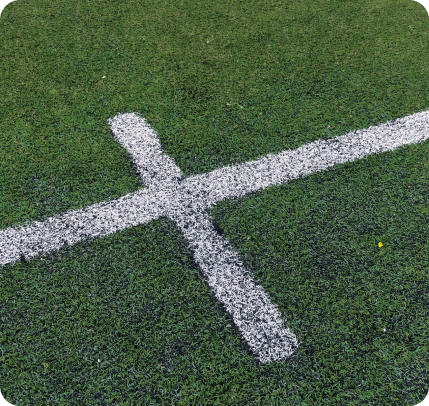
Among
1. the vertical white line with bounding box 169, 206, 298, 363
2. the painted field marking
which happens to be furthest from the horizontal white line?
the vertical white line with bounding box 169, 206, 298, 363

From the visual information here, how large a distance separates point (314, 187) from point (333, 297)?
729 millimetres

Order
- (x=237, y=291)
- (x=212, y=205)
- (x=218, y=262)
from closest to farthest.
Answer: (x=237, y=291)
(x=218, y=262)
(x=212, y=205)

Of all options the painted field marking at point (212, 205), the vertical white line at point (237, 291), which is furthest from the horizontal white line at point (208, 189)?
the vertical white line at point (237, 291)

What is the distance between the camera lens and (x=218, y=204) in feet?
9.17

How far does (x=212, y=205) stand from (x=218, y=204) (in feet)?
0.12

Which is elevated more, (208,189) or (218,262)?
(208,189)

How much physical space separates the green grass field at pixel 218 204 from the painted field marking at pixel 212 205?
0.18 ft

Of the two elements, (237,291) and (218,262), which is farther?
(218,262)

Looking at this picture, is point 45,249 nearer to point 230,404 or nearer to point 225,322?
point 225,322

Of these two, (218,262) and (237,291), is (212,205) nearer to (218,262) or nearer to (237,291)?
(218,262)

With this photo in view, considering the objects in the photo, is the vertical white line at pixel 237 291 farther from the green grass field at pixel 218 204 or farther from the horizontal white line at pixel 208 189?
the horizontal white line at pixel 208 189

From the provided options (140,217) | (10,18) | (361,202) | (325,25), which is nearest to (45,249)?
(140,217)

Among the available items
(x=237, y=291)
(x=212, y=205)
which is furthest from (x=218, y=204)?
(x=237, y=291)

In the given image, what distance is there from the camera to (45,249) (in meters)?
2.56
